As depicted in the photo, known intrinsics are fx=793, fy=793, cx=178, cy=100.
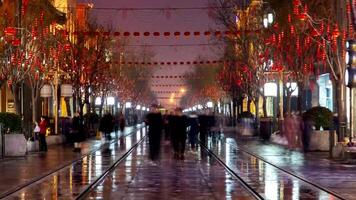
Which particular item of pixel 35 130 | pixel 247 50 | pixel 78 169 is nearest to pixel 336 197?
pixel 78 169

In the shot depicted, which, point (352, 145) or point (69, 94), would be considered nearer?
point (352, 145)

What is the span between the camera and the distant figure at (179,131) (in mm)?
34438

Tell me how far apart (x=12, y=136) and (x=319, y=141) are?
14398mm

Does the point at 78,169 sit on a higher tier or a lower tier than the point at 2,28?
lower

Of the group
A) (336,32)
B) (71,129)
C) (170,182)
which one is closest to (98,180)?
(170,182)

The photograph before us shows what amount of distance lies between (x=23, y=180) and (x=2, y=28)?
19465 millimetres

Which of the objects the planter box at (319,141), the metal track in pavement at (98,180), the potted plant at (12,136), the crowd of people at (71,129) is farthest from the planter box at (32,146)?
the planter box at (319,141)

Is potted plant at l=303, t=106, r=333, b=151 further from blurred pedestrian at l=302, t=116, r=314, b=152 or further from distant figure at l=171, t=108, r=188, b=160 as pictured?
distant figure at l=171, t=108, r=188, b=160

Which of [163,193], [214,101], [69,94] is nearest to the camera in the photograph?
[163,193]

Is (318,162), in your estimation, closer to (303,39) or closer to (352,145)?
(352,145)

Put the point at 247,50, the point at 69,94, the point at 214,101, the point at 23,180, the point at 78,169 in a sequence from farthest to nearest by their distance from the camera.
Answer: the point at 214,101 → the point at 247,50 → the point at 69,94 → the point at 78,169 → the point at 23,180

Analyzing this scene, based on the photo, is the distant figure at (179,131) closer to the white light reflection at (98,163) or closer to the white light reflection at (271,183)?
the white light reflection at (98,163)

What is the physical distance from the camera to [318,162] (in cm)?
3081

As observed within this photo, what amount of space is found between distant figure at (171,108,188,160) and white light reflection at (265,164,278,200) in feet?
20.8
